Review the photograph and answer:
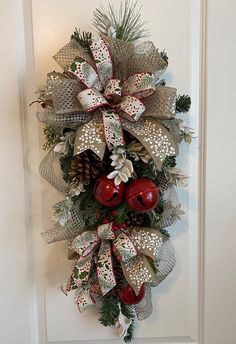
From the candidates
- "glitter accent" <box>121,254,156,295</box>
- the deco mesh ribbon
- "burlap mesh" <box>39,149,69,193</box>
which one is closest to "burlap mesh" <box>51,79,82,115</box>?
the deco mesh ribbon

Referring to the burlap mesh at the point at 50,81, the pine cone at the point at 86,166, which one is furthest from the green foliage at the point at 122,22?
the pine cone at the point at 86,166

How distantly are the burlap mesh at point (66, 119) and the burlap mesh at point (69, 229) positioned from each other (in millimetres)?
170

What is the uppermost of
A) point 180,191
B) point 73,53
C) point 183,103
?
point 73,53

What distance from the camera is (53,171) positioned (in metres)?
0.64

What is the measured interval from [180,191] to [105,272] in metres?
0.25

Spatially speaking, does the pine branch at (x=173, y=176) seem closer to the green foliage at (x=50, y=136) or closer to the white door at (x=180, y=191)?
the white door at (x=180, y=191)

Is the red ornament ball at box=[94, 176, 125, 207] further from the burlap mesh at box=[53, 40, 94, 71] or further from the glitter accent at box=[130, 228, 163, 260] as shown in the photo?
the burlap mesh at box=[53, 40, 94, 71]

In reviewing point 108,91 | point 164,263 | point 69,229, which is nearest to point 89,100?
point 108,91

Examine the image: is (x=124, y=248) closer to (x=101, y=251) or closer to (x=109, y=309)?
(x=101, y=251)

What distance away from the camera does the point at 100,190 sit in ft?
1.81

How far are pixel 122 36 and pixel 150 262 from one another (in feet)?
1.48

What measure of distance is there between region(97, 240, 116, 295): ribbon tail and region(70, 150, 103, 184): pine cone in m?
0.15
